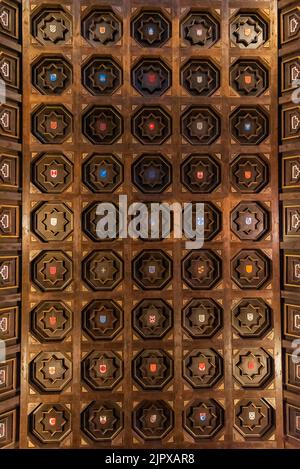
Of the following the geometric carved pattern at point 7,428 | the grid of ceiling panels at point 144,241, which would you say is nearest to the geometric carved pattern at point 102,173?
the grid of ceiling panels at point 144,241

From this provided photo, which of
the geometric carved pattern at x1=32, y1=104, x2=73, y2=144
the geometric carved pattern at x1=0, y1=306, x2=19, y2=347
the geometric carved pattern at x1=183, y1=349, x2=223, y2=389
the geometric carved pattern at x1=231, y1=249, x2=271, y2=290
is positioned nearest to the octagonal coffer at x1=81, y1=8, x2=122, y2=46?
the geometric carved pattern at x1=32, y1=104, x2=73, y2=144

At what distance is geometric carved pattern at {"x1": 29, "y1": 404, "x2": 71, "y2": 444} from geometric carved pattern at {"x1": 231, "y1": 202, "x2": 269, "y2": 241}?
15.4ft

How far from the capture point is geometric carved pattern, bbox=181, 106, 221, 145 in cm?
620

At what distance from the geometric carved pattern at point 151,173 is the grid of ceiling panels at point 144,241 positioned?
0.03 meters

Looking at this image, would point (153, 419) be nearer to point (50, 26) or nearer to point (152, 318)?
point (152, 318)

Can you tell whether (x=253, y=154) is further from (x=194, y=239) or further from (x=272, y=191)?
(x=194, y=239)

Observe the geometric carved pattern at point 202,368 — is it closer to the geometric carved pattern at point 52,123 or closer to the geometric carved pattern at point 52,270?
the geometric carved pattern at point 52,270

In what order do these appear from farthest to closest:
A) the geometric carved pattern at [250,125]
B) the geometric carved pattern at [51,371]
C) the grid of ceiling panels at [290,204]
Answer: the geometric carved pattern at [250,125]
the geometric carved pattern at [51,371]
the grid of ceiling panels at [290,204]

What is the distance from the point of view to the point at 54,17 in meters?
6.05

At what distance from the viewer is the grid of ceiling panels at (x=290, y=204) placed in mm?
6012

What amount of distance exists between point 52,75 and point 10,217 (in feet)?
9.06

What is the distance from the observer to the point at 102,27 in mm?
6082

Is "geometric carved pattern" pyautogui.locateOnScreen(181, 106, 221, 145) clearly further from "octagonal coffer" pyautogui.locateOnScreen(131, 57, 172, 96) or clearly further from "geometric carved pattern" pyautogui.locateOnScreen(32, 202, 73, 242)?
"geometric carved pattern" pyautogui.locateOnScreen(32, 202, 73, 242)

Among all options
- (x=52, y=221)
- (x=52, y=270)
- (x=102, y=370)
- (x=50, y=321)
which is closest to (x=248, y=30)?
(x=52, y=221)
